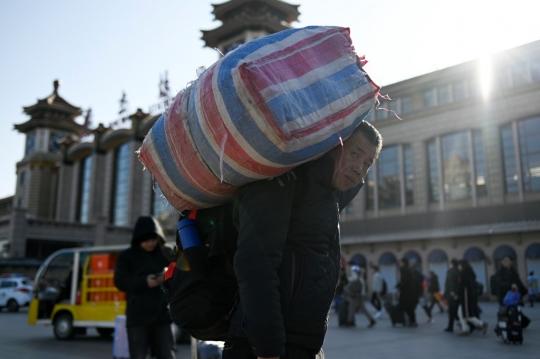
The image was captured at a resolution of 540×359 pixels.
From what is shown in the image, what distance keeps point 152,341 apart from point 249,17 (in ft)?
162

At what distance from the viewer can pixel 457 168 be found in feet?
113

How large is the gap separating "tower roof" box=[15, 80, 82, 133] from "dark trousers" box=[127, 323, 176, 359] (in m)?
70.9

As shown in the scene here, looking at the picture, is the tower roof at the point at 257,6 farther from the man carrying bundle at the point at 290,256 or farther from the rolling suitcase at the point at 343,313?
the man carrying bundle at the point at 290,256

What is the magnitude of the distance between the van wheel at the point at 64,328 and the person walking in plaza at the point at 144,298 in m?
8.10

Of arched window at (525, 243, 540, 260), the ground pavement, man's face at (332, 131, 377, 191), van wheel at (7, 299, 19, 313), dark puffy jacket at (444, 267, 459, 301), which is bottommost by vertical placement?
van wheel at (7, 299, 19, 313)

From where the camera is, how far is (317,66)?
2.03m

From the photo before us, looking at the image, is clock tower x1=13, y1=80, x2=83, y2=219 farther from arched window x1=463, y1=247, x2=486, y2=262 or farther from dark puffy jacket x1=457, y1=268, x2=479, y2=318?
dark puffy jacket x1=457, y1=268, x2=479, y2=318

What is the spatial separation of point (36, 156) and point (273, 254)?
243ft

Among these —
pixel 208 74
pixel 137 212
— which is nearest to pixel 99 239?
pixel 137 212

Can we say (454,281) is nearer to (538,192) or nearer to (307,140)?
(307,140)

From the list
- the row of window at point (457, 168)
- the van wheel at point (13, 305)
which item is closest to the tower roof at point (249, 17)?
the row of window at point (457, 168)

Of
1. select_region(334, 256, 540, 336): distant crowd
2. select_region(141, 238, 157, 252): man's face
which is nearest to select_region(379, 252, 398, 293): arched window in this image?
select_region(334, 256, 540, 336): distant crowd

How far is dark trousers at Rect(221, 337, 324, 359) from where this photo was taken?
6.28 ft

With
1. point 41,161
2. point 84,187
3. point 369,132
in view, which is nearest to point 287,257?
point 369,132
